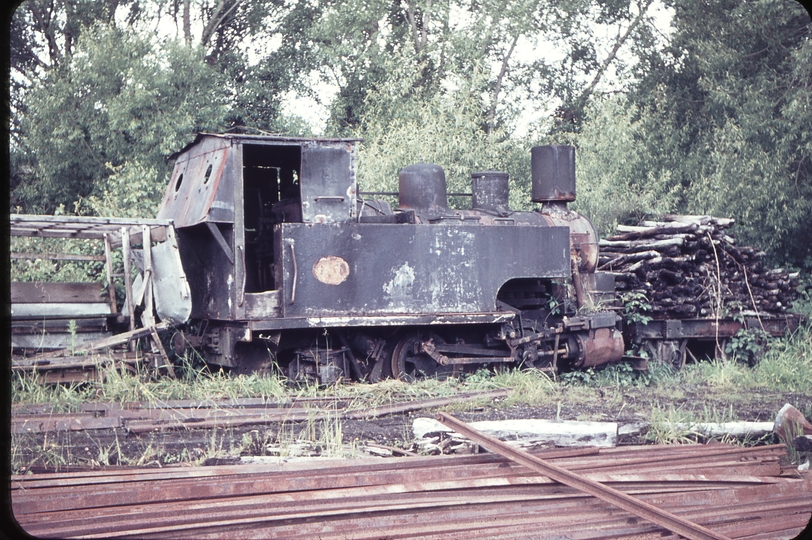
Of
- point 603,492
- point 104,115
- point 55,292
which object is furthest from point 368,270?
point 104,115

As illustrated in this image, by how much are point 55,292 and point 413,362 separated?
13.2 feet

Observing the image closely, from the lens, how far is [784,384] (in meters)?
9.49

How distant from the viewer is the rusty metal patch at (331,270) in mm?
8359

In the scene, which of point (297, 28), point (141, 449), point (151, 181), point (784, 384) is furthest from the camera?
point (297, 28)

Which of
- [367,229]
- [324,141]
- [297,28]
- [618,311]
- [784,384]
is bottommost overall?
[784,384]

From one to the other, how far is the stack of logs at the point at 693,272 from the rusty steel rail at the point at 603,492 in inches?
226

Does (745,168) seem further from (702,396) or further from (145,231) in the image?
(145,231)

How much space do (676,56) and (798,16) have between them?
5292 millimetres

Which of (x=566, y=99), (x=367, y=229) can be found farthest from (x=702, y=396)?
(x=566, y=99)

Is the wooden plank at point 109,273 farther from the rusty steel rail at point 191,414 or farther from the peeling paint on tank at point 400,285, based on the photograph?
the peeling paint on tank at point 400,285

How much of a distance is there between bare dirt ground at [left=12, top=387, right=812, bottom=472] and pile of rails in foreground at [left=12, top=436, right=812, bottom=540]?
21.2 inches

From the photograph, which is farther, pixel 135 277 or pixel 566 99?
pixel 566 99

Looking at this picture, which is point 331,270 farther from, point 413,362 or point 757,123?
point 757,123

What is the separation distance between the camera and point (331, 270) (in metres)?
8.41
